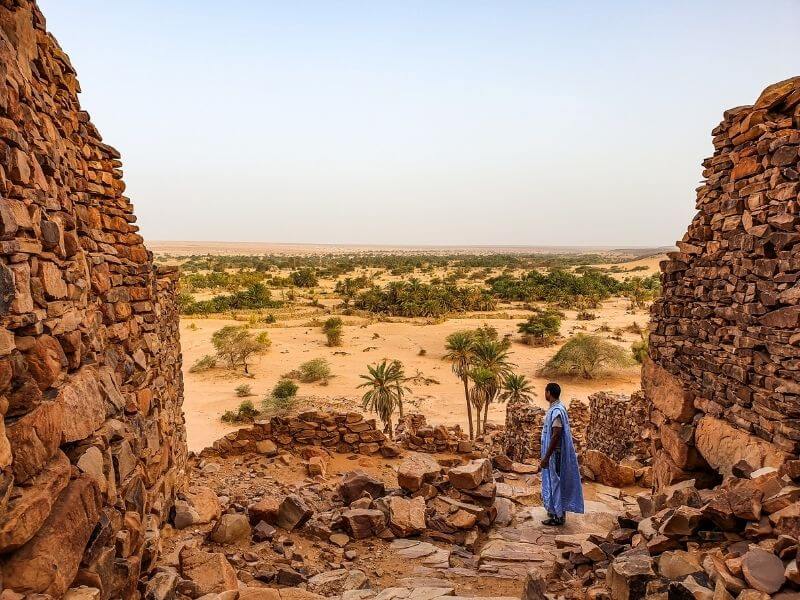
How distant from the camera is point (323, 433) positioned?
1245cm

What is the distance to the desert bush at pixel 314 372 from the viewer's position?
29.3 m

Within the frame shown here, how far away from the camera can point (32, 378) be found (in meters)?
3.02

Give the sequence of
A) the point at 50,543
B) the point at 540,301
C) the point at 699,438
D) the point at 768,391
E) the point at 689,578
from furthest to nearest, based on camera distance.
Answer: the point at 540,301, the point at 699,438, the point at 768,391, the point at 689,578, the point at 50,543

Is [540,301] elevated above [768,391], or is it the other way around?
[768,391]

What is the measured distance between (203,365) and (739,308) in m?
30.4

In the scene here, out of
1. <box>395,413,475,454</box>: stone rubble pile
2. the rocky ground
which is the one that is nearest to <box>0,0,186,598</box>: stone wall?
the rocky ground

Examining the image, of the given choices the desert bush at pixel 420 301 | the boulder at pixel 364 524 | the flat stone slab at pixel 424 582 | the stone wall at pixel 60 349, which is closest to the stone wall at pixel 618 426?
the boulder at pixel 364 524

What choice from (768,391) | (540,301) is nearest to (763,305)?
(768,391)

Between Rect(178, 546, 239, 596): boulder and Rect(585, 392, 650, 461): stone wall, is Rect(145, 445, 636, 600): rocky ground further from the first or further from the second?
Rect(585, 392, 650, 461): stone wall

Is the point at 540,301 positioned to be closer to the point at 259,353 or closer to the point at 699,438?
the point at 259,353

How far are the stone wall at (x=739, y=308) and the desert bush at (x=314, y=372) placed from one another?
23.5m

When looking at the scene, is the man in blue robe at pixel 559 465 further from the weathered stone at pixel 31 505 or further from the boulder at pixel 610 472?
the weathered stone at pixel 31 505

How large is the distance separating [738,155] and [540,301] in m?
54.9

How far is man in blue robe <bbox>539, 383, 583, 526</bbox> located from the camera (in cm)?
757
